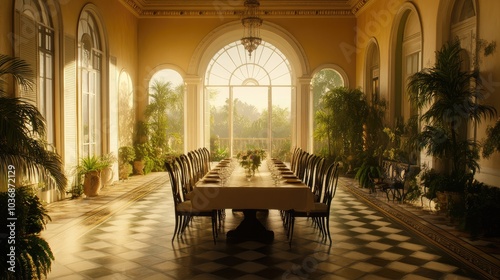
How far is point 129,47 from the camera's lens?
40.7 ft

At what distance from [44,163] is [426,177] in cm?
563

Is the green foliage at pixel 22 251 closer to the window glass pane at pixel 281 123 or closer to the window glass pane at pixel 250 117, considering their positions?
the window glass pane at pixel 250 117

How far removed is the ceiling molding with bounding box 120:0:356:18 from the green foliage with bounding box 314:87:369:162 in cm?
298

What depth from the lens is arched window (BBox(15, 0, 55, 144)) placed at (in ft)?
22.4

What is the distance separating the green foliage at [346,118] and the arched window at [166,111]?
14.8 feet

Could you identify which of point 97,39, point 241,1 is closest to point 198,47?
point 241,1

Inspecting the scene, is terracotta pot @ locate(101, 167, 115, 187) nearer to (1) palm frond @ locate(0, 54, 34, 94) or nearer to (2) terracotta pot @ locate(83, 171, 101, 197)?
(2) terracotta pot @ locate(83, 171, 101, 197)

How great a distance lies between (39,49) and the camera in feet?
24.4

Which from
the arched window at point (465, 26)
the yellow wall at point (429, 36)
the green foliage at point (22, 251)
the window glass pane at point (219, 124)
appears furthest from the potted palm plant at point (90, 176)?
the arched window at point (465, 26)

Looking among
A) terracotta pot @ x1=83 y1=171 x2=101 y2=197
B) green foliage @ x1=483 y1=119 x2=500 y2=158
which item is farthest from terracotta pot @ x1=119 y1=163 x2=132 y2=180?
green foliage @ x1=483 y1=119 x2=500 y2=158

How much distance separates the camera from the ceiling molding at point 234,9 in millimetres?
12984

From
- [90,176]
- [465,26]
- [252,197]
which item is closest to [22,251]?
[252,197]

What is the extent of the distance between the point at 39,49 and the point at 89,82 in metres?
2.32

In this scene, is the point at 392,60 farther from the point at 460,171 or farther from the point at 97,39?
the point at 97,39
